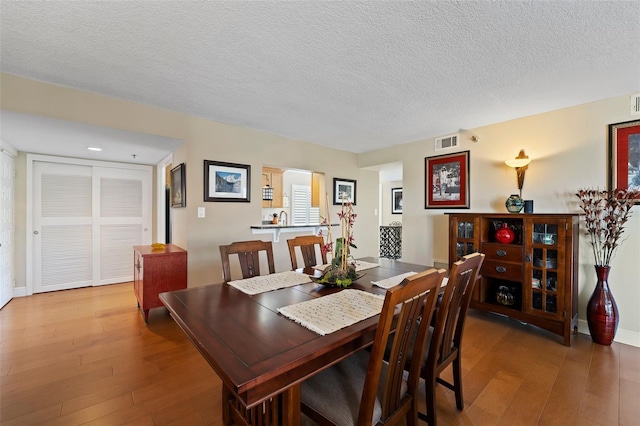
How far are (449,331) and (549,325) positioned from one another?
71.1 inches

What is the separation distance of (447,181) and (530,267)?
1.47m

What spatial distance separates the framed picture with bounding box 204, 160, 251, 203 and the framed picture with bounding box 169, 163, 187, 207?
237 millimetres

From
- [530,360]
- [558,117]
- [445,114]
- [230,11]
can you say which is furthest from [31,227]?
[558,117]

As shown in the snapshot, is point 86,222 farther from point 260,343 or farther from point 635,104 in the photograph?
point 635,104

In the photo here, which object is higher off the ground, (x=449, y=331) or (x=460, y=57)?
(x=460, y=57)

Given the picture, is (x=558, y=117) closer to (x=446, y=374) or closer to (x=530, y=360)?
(x=530, y=360)

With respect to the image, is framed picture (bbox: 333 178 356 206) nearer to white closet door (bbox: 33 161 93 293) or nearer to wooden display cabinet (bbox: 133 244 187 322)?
wooden display cabinet (bbox: 133 244 187 322)

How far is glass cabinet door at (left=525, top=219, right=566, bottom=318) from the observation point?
2555mm

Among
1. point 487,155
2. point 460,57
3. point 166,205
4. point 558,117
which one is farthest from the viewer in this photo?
point 166,205

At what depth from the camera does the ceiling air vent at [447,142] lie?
3.68 m

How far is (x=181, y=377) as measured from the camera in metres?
2.03

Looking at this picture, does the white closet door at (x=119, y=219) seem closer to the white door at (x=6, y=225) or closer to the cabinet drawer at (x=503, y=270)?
the white door at (x=6, y=225)

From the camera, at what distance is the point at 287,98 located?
8.67 ft

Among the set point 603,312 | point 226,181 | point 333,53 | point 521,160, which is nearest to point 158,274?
point 226,181
